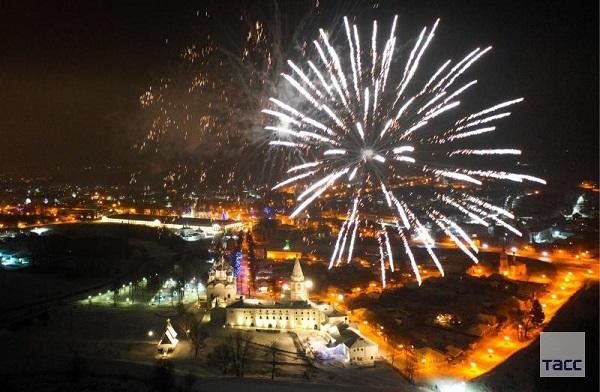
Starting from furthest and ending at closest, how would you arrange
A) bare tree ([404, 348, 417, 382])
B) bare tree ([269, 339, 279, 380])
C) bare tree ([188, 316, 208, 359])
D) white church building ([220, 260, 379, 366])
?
white church building ([220, 260, 379, 366])
bare tree ([188, 316, 208, 359])
bare tree ([404, 348, 417, 382])
bare tree ([269, 339, 279, 380])


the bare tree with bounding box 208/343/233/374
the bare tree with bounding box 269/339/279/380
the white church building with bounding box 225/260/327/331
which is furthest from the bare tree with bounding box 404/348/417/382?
the bare tree with bounding box 208/343/233/374

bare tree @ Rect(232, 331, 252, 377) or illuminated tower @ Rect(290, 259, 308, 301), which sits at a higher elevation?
illuminated tower @ Rect(290, 259, 308, 301)

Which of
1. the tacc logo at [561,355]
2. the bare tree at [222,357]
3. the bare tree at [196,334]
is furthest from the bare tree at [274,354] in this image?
the tacc logo at [561,355]

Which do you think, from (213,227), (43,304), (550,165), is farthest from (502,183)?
(43,304)

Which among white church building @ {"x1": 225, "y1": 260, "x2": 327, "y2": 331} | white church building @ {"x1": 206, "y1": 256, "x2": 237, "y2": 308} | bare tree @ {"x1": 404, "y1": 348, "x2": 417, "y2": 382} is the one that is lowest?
bare tree @ {"x1": 404, "y1": 348, "x2": 417, "y2": 382}

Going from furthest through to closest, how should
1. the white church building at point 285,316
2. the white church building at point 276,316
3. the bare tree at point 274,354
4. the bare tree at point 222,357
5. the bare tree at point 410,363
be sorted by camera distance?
the white church building at point 276,316 → the white church building at point 285,316 → the bare tree at point 222,357 → the bare tree at point 410,363 → the bare tree at point 274,354

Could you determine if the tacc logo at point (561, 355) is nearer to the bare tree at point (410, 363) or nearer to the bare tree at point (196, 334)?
the bare tree at point (410, 363)

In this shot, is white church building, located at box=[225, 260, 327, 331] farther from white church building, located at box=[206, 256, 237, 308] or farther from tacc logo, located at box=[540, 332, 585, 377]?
tacc logo, located at box=[540, 332, 585, 377]

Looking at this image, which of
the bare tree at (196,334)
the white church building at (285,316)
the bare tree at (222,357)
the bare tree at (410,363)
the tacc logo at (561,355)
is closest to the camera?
the tacc logo at (561,355)

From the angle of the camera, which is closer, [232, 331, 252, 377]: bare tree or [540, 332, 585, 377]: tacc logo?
[540, 332, 585, 377]: tacc logo
